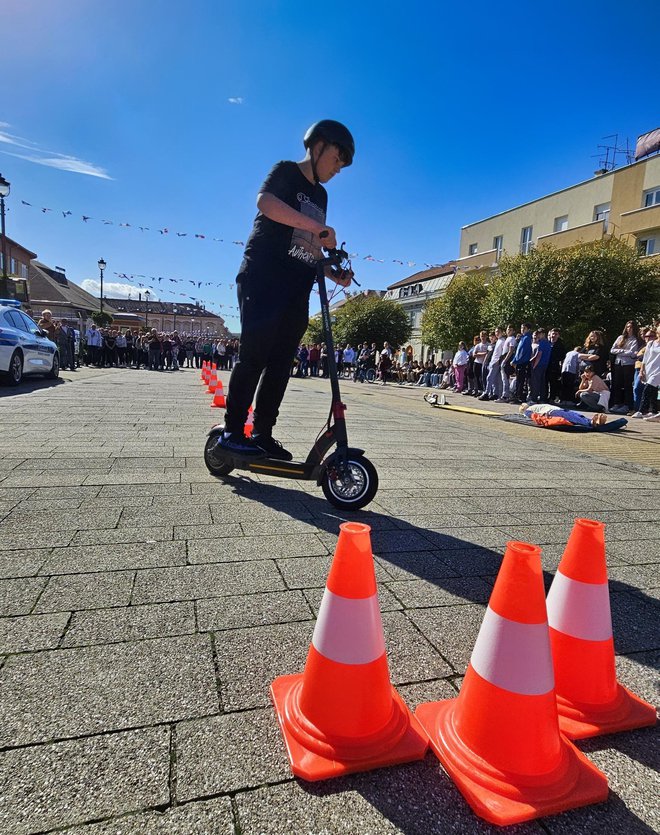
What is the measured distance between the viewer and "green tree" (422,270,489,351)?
120 ft

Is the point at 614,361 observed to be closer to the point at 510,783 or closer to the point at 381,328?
the point at 510,783

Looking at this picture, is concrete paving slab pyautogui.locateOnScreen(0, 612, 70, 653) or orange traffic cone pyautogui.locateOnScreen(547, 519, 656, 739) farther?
concrete paving slab pyautogui.locateOnScreen(0, 612, 70, 653)

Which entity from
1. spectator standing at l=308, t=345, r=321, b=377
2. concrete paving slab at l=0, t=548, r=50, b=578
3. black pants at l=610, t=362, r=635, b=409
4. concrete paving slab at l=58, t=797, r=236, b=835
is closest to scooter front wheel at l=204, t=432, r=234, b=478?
concrete paving slab at l=0, t=548, r=50, b=578

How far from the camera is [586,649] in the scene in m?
1.59

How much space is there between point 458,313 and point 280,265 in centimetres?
3559

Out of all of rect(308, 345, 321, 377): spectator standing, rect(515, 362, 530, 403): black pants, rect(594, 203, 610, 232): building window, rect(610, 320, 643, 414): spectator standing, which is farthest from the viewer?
rect(594, 203, 610, 232): building window

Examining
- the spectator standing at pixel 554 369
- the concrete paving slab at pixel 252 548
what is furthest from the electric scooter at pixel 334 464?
the spectator standing at pixel 554 369

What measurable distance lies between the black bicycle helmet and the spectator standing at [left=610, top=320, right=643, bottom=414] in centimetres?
1135

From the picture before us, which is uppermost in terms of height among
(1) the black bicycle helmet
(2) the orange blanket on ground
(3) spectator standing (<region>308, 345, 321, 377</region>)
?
(1) the black bicycle helmet

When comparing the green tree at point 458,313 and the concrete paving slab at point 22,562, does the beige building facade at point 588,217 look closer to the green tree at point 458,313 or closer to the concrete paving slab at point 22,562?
the green tree at point 458,313

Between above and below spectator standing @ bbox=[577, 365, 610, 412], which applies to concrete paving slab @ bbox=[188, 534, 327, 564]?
below

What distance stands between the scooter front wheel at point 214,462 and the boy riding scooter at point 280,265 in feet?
0.97

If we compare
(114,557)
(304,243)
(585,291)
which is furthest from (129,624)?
(585,291)

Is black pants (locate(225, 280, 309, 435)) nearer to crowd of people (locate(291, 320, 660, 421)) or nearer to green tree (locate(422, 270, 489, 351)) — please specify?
crowd of people (locate(291, 320, 660, 421))
